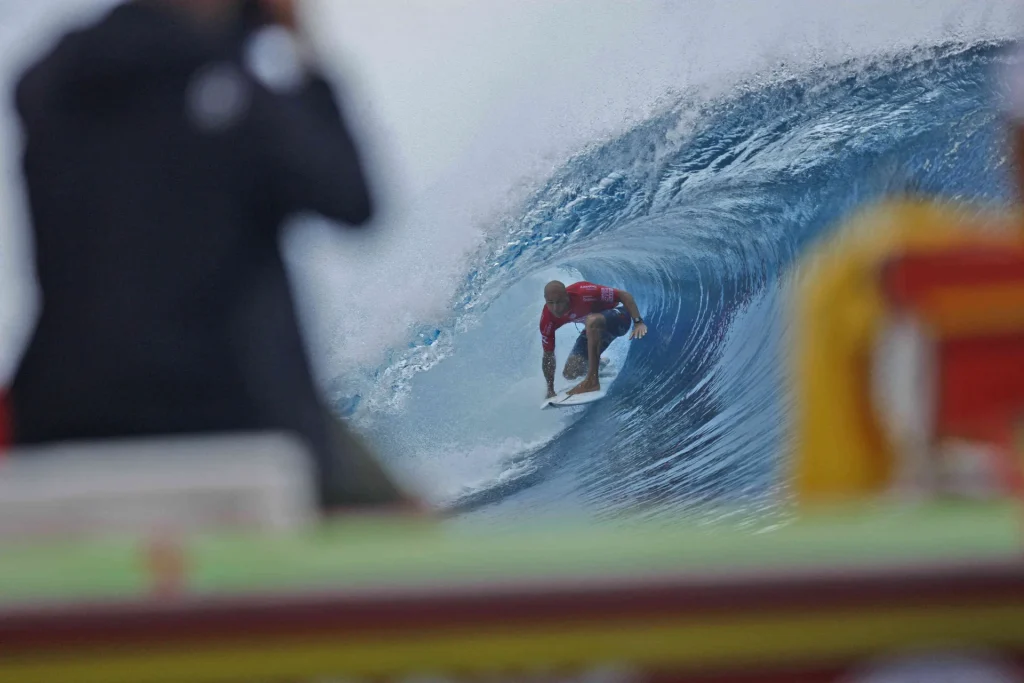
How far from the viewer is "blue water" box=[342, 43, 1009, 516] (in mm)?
1484

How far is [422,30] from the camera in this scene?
4.57 feet

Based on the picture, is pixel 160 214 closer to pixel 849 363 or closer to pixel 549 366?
pixel 849 363

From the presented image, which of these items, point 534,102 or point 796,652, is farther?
point 534,102

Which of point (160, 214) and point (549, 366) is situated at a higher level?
point (160, 214)

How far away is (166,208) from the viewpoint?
60 centimetres

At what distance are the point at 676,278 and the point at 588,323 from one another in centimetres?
21

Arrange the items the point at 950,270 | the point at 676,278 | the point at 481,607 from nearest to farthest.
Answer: the point at 481,607 → the point at 950,270 → the point at 676,278

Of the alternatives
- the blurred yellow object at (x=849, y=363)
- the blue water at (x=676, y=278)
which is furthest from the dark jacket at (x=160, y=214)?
the blue water at (x=676, y=278)

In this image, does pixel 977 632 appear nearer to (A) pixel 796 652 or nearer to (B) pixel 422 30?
(A) pixel 796 652

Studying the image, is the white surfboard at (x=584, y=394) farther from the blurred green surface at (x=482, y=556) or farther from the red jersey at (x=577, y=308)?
the blurred green surface at (x=482, y=556)

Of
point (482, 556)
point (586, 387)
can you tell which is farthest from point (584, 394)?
point (482, 556)

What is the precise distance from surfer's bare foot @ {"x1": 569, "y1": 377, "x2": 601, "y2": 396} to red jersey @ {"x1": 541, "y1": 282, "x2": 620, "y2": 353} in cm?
7

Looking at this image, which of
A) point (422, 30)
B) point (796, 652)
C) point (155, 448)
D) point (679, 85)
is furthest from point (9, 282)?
point (796, 652)

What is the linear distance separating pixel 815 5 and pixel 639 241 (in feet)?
1.43
